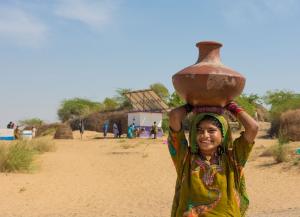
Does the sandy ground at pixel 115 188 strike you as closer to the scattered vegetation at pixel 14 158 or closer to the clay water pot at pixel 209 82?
the scattered vegetation at pixel 14 158

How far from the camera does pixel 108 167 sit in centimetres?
1503

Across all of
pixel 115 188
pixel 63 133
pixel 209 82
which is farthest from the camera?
pixel 63 133

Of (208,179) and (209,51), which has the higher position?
(209,51)

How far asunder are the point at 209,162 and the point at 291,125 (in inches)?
802

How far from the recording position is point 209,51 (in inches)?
140

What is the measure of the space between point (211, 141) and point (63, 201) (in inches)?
270

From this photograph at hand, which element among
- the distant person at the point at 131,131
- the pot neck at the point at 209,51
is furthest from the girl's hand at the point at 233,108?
the distant person at the point at 131,131

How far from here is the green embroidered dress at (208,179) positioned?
10.9 ft

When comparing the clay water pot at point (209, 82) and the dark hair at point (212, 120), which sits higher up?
the clay water pot at point (209, 82)

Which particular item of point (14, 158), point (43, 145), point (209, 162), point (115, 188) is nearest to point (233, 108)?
point (209, 162)

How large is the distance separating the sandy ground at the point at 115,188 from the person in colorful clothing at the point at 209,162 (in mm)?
4301

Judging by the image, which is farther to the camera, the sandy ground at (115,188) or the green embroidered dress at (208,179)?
the sandy ground at (115,188)

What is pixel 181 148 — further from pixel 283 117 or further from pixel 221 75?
pixel 283 117

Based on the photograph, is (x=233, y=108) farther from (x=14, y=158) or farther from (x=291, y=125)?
(x=291, y=125)
